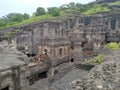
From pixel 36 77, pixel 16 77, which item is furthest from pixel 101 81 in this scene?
pixel 36 77

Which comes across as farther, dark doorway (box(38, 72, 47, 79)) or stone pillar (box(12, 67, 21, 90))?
dark doorway (box(38, 72, 47, 79))

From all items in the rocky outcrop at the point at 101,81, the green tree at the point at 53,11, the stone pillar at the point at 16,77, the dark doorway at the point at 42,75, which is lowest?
the dark doorway at the point at 42,75


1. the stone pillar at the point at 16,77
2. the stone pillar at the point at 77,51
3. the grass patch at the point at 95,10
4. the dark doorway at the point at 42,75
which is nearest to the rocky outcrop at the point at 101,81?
the stone pillar at the point at 16,77

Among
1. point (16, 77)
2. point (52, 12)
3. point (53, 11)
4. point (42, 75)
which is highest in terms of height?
point (53, 11)

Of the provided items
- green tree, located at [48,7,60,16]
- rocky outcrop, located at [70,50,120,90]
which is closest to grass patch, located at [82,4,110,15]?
green tree, located at [48,7,60,16]

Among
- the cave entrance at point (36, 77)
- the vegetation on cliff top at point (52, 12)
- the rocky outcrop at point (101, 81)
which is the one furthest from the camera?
the vegetation on cliff top at point (52, 12)

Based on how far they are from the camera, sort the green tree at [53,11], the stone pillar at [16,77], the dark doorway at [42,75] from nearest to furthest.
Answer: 1. the stone pillar at [16,77]
2. the dark doorway at [42,75]
3. the green tree at [53,11]

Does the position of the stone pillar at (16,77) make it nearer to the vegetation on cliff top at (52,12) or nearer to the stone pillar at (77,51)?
the stone pillar at (77,51)

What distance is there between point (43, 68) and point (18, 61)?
11.1 meters

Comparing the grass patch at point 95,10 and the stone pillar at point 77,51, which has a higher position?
the grass patch at point 95,10

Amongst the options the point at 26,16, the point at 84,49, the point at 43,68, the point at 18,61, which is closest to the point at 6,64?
the point at 18,61

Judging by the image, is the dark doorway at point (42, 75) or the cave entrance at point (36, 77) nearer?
the cave entrance at point (36, 77)

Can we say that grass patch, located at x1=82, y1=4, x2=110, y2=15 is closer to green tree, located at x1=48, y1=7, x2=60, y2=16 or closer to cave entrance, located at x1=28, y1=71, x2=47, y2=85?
green tree, located at x1=48, y1=7, x2=60, y2=16

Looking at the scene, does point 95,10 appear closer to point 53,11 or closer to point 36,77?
point 53,11
